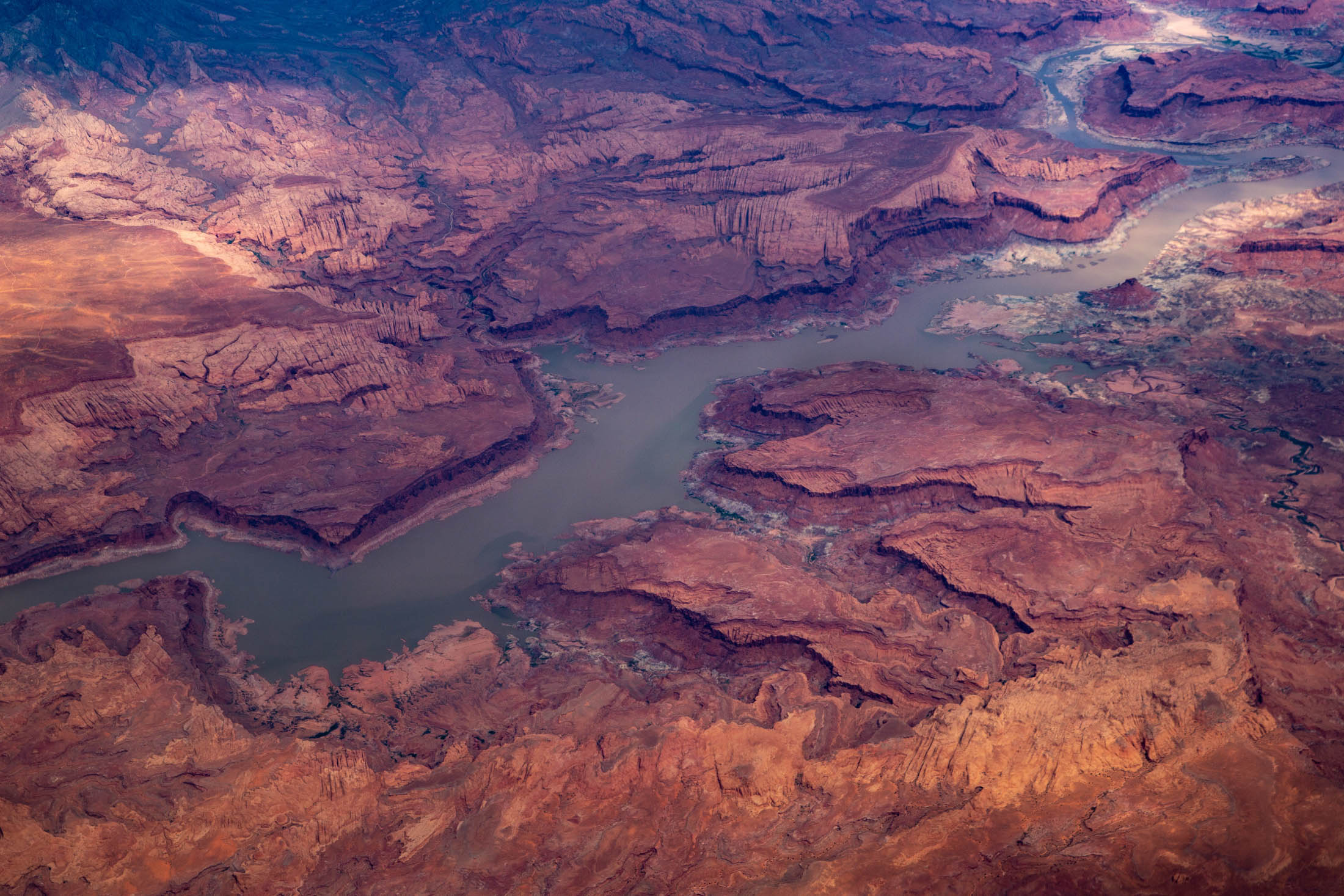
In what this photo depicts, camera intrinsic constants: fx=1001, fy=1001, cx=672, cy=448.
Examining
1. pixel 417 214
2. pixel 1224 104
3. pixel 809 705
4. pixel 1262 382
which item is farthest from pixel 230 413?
pixel 1224 104

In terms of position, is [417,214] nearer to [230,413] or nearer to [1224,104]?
[230,413]

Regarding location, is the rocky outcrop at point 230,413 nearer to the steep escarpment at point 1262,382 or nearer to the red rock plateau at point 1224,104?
the steep escarpment at point 1262,382

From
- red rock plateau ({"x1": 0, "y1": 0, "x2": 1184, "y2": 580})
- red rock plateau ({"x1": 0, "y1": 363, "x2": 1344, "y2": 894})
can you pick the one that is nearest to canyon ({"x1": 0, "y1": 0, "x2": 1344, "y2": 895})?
red rock plateau ({"x1": 0, "y1": 363, "x2": 1344, "y2": 894})

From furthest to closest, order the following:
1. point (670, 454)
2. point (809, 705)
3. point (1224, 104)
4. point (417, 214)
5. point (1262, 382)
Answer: point (1224, 104), point (417, 214), point (1262, 382), point (670, 454), point (809, 705)

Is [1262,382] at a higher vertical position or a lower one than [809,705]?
higher

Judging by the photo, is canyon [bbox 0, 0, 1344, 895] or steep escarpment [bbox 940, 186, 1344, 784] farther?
steep escarpment [bbox 940, 186, 1344, 784]

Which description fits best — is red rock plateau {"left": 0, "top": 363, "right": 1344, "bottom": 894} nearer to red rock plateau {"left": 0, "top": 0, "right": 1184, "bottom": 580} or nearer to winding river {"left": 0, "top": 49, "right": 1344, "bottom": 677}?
winding river {"left": 0, "top": 49, "right": 1344, "bottom": 677}
